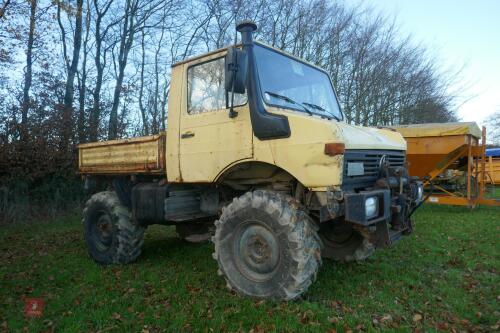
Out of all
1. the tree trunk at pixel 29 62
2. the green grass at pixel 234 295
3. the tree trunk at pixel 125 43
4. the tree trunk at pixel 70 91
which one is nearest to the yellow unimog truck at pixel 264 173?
the green grass at pixel 234 295

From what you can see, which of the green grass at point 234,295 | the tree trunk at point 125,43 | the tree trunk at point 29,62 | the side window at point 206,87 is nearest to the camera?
the green grass at point 234,295

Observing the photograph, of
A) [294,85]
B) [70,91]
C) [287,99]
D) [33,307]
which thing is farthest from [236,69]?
[70,91]

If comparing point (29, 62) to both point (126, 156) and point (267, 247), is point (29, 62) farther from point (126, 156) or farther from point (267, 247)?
point (267, 247)

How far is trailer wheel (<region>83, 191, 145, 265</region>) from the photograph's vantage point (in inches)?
216

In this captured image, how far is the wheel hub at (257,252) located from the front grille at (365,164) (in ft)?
3.13

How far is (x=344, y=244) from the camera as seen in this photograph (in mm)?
5070

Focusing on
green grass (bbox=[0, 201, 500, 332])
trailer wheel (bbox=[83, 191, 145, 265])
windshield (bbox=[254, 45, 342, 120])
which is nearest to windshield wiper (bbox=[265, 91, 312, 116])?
windshield (bbox=[254, 45, 342, 120])

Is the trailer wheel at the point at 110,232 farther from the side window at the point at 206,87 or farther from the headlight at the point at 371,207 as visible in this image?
the headlight at the point at 371,207

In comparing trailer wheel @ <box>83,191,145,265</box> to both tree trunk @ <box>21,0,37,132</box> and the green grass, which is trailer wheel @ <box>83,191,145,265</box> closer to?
the green grass

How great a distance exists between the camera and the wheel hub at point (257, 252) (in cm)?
381

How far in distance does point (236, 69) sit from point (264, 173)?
130 cm

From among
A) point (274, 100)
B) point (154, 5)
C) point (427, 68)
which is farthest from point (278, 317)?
point (427, 68)

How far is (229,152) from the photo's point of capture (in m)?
4.18

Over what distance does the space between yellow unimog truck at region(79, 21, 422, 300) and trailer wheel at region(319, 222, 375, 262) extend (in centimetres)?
1
